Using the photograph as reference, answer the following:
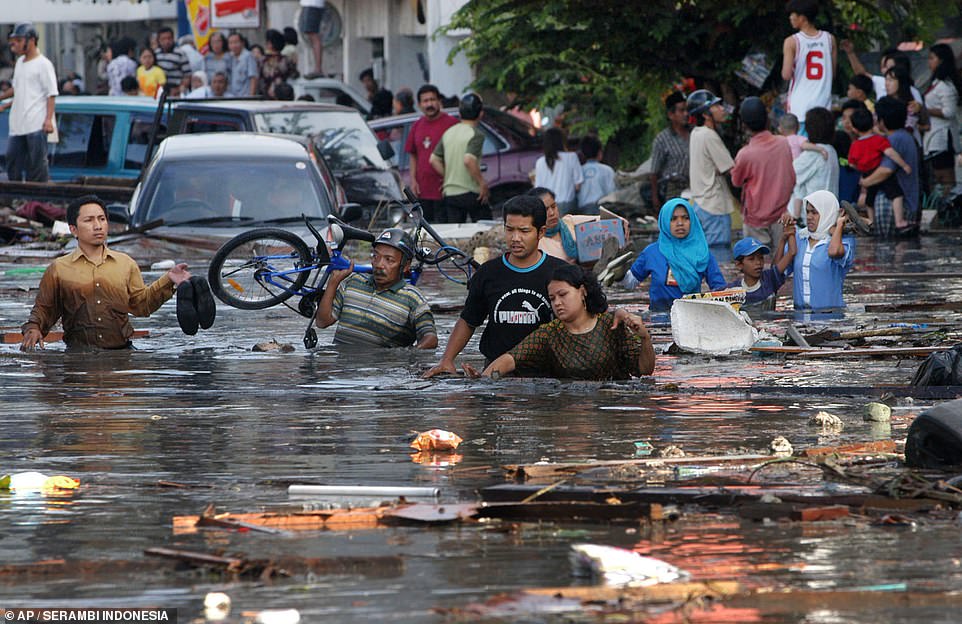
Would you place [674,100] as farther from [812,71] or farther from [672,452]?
[672,452]

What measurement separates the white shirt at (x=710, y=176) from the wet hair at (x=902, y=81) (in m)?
3.20

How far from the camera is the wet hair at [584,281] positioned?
10.9 meters

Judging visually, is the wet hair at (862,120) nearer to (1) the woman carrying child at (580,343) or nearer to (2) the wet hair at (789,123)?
(2) the wet hair at (789,123)

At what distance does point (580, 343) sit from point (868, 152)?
37.1 ft

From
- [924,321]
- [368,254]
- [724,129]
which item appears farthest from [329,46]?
[924,321]

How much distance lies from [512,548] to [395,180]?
52.8ft

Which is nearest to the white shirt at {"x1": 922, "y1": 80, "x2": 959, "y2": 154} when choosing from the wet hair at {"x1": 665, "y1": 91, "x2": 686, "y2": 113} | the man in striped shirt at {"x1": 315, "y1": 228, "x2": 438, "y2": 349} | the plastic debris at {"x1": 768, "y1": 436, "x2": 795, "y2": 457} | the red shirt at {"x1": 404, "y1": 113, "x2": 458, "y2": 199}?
the wet hair at {"x1": 665, "y1": 91, "x2": 686, "y2": 113}

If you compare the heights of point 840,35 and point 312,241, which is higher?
point 840,35

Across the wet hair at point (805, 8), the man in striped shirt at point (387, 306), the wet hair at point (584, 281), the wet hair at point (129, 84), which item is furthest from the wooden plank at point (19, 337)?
the wet hair at point (129, 84)

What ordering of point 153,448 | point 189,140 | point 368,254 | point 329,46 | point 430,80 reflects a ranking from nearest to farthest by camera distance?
point 153,448, point 189,140, point 368,254, point 430,80, point 329,46

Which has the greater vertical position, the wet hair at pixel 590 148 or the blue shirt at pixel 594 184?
the wet hair at pixel 590 148

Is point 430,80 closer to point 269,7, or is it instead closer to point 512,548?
point 269,7

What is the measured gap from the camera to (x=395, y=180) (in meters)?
22.8

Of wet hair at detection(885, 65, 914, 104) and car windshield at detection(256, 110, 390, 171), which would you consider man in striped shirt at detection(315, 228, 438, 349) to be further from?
wet hair at detection(885, 65, 914, 104)
